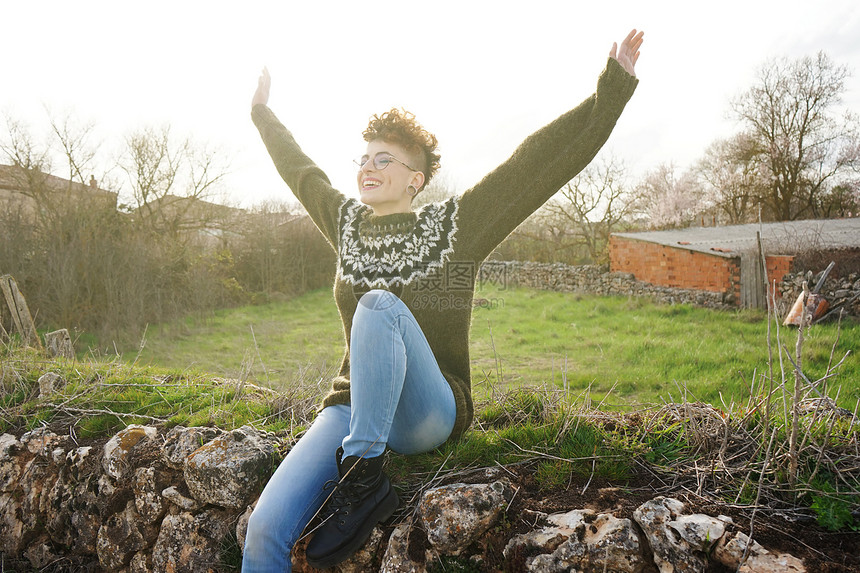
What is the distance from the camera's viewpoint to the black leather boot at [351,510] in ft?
5.08

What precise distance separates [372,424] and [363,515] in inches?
11.6

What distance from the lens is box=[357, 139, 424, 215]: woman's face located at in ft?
7.18

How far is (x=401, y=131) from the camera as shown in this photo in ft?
7.27

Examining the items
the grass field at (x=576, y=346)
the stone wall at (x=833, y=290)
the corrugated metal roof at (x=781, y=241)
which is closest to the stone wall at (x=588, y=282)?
the grass field at (x=576, y=346)

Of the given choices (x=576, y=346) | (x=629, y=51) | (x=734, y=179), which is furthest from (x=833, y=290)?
(x=734, y=179)

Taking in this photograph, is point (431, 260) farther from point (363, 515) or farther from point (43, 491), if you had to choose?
point (43, 491)

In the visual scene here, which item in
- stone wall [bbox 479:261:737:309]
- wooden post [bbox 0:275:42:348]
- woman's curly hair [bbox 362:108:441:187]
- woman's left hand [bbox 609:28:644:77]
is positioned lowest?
stone wall [bbox 479:261:737:309]

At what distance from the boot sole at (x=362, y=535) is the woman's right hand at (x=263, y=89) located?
2.40 meters

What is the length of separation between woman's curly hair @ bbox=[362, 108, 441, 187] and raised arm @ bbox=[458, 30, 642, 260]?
1.14ft

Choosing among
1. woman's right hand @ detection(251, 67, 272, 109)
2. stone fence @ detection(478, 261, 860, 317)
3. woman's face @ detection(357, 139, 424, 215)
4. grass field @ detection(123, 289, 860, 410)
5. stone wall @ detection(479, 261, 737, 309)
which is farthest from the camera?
stone wall @ detection(479, 261, 737, 309)

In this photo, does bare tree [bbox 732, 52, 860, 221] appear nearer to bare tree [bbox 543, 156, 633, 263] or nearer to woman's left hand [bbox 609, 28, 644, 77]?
bare tree [bbox 543, 156, 633, 263]

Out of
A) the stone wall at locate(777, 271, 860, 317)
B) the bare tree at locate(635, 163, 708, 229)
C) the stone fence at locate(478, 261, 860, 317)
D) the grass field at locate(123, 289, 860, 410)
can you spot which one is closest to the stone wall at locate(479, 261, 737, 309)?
the stone fence at locate(478, 261, 860, 317)

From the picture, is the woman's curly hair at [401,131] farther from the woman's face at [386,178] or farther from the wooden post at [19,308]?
the wooden post at [19,308]

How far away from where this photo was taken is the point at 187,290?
12383mm
